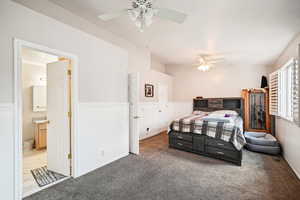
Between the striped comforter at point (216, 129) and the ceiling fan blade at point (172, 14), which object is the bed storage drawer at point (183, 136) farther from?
the ceiling fan blade at point (172, 14)

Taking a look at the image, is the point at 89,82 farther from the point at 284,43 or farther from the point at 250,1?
the point at 284,43

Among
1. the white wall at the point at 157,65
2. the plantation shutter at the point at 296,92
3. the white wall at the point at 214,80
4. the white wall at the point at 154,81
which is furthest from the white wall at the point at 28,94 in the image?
the plantation shutter at the point at 296,92

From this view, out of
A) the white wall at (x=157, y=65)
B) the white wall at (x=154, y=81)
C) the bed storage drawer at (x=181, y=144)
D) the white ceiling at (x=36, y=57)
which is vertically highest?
the white wall at (x=157, y=65)

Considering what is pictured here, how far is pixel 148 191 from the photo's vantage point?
220 cm

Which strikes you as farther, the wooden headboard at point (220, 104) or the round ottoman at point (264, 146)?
the wooden headboard at point (220, 104)

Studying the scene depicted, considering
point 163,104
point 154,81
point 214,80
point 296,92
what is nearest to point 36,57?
point 154,81

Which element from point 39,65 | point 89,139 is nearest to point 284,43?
point 89,139

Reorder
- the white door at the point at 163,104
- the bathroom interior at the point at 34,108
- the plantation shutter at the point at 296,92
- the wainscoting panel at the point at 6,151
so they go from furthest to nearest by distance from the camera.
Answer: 1. the white door at the point at 163,104
2. the bathroom interior at the point at 34,108
3. the plantation shutter at the point at 296,92
4. the wainscoting panel at the point at 6,151

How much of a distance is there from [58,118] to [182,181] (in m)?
2.42

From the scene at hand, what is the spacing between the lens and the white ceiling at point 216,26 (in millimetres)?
2426

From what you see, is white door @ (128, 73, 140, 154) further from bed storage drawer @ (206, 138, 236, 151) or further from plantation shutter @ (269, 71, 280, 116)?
A: plantation shutter @ (269, 71, 280, 116)

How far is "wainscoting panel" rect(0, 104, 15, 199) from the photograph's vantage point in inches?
70.1

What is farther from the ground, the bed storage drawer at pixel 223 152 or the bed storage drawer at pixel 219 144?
the bed storage drawer at pixel 219 144

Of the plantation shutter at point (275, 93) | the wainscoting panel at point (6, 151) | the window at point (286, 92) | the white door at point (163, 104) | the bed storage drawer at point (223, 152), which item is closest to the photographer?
the wainscoting panel at point (6, 151)
